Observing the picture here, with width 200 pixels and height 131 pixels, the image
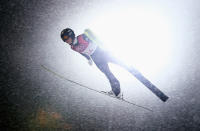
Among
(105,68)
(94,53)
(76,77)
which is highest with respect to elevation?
(94,53)

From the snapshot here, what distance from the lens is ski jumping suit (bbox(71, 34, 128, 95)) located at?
772 centimetres

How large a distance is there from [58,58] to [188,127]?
6100 millimetres

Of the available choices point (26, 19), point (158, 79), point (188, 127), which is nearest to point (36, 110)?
point (26, 19)

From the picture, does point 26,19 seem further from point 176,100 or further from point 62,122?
point 176,100

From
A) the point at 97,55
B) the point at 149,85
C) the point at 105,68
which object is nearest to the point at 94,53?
the point at 97,55

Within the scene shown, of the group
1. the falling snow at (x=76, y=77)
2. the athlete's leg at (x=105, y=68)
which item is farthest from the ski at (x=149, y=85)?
the athlete's leg at (x=105, y=68)

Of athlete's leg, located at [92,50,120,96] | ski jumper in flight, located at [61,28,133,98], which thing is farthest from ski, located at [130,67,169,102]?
athlete's leg, located at [92,50,120,96]

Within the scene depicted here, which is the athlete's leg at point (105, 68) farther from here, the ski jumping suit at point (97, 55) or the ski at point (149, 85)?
the ski at point (149, 85)

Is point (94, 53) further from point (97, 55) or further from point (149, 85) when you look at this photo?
point (149, 85)

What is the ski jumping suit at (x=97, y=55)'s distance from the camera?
25.3ft

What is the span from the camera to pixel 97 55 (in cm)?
808

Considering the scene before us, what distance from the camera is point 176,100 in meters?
8.12

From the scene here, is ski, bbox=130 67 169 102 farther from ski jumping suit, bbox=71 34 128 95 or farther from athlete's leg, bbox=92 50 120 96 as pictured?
athlete's leg, bbox=92 50 120 96

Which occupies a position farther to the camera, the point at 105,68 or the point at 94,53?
the point at 105,68
